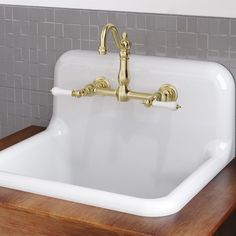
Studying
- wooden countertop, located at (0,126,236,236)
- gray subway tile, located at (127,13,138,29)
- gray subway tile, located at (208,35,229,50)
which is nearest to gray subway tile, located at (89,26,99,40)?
gray subway tile, located at (127,13,138,29)

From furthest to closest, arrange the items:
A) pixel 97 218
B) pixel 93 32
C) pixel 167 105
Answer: pixel 93 32 → pixel 167 105 → pixel 97 218

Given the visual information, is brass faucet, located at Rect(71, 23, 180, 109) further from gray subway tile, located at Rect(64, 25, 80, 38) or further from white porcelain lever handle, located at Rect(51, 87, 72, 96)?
gray subway tile, located at Rect(64, 25, 80, 38)

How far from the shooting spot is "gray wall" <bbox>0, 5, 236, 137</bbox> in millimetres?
1658

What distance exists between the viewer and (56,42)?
6.14 ft

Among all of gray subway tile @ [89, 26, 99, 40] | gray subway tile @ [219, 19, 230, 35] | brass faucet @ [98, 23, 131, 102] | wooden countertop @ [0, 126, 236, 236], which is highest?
gray subway tile @ [219, 19, 230, 35]

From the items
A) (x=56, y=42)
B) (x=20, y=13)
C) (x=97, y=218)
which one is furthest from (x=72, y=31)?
(x=97, y=218)

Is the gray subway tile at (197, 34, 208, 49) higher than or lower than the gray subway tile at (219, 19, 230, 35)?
lower

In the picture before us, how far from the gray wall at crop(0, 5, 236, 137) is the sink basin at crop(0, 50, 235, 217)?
0.17ft

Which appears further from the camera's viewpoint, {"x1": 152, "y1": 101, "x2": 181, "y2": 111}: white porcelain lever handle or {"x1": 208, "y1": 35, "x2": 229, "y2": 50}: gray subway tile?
{"x1": 208, "y1": 35, "x2": 229, "y2": 50}: gray subway tile

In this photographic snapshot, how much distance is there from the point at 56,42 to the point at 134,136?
36 cm

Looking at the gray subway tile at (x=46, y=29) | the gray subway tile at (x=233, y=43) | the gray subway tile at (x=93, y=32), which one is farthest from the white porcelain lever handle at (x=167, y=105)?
the gray subway tile at (x=46, y=29)

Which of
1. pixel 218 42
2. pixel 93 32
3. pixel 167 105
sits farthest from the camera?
pixel 93 32

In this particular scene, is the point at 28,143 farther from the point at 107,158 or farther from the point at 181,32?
the point at 181,32

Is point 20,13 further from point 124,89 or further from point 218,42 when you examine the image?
point 218,42
